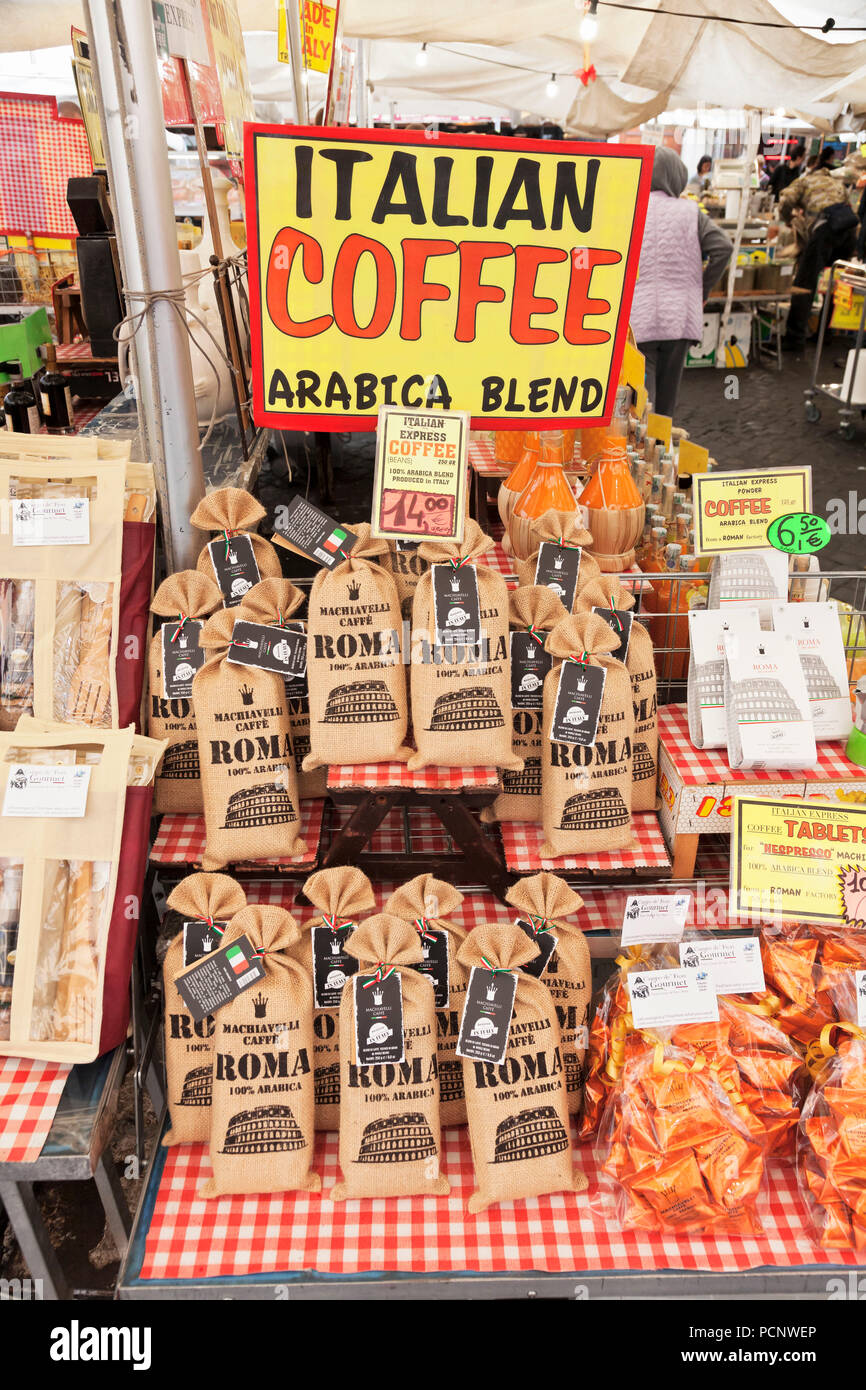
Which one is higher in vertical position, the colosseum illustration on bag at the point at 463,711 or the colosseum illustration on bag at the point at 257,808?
the colosseum illustration on bag at the point at 463,711

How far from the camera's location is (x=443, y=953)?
187 centimetres

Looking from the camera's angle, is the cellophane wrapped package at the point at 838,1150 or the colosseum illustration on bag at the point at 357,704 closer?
the cellophane wrapped package at the point at 838,1150

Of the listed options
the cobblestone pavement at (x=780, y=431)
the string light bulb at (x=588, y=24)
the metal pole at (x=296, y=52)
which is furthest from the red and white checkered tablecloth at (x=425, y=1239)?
the string light bulb at (x=588, y=24)

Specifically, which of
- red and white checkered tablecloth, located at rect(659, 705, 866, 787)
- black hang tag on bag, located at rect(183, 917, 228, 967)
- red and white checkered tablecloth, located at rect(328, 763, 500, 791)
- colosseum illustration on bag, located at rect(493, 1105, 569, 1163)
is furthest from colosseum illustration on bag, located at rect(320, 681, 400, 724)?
colosseum illustration on bag, located at rect(493, 1105, 569, 1163)

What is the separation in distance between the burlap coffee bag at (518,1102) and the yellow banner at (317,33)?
4.29 m

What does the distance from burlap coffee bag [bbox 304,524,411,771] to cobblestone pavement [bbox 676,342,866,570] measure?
4.14m

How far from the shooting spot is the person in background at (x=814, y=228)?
10148 mm

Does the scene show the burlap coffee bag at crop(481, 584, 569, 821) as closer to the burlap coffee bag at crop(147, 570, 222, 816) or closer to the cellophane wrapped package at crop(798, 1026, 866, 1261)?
the burlap coffee bag at crop(147, 570, 222, 816)

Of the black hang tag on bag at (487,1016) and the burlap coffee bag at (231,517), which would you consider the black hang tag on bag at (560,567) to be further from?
the black hang tag on bag at (487,1016)

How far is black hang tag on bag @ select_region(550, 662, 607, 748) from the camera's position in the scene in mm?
1962

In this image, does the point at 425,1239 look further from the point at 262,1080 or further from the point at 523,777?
the point at 523,777

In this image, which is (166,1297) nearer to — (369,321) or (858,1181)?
(858,1181)

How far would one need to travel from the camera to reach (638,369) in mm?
3887

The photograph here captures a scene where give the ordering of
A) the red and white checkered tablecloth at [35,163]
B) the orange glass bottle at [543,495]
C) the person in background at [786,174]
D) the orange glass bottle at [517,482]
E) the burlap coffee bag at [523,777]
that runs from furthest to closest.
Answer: the person in background at [786,174], the red and white checkered tablecloth at [35,163], the orange glass bottle at [517,482], the orange glass bottle at [543,495], the burlap coffee bag at [523,777]
